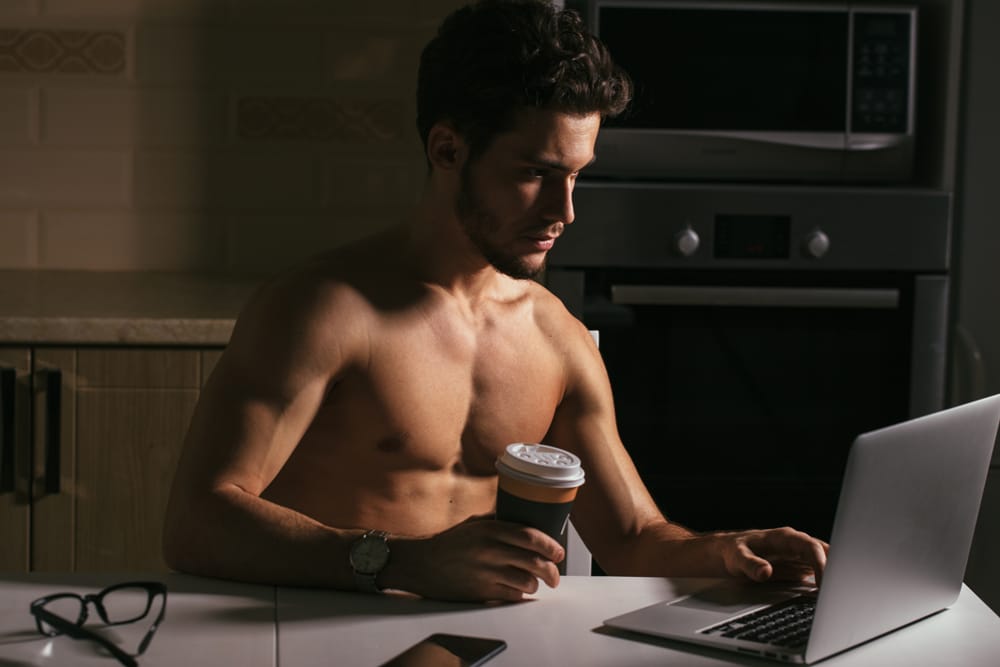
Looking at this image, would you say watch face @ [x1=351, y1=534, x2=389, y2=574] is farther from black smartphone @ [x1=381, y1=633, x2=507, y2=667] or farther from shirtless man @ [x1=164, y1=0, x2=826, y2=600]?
black smartphone @ [x1=381, y1=633, x2=507, y2=667]

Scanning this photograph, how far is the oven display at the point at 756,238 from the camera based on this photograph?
2.55 meters

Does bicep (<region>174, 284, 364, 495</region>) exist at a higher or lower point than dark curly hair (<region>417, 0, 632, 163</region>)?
lower

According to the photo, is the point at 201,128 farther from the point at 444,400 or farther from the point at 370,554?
the point at 370,554

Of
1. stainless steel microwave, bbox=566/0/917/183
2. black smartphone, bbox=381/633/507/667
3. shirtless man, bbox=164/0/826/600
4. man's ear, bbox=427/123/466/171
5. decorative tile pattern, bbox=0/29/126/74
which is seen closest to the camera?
black smartphone, bbox=381/633/507/667

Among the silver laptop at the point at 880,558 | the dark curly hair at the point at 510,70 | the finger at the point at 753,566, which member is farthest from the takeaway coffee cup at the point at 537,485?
the dark curly hair at the point at 510,70

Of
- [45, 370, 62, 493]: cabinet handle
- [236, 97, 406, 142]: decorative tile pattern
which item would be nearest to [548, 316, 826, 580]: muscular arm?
[45, 370, 62, 493]: cabinet handle

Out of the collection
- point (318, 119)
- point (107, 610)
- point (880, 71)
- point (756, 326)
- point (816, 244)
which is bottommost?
point (107, 610)

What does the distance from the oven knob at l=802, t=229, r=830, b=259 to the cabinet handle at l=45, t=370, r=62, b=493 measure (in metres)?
1.37

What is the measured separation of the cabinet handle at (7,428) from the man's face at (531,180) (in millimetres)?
1072

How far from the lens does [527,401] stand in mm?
1769

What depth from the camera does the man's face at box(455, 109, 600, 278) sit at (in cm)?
161

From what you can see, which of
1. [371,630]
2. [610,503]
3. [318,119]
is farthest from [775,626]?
[318,119]

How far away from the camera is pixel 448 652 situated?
1.15 metres

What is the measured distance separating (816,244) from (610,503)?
99 cm
